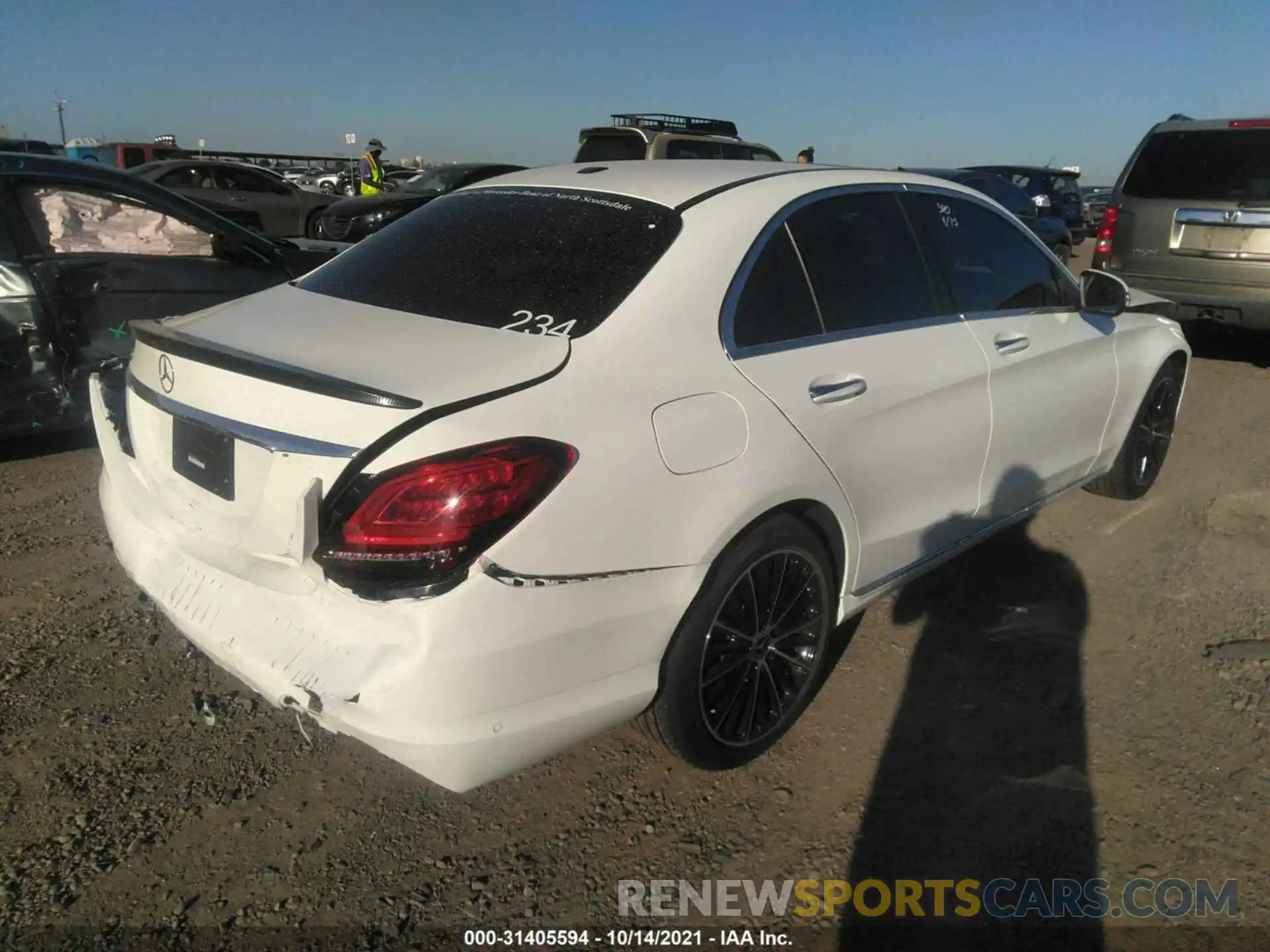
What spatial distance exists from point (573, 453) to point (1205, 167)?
7203mm

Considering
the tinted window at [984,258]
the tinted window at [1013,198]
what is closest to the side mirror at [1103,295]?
the tinted window at [984,258]

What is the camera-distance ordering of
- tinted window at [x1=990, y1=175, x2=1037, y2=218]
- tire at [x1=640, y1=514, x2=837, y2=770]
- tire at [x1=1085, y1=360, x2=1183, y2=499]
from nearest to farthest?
tire at [x1=640, y1=514, x2=837, y2=770], tire at [x1=1085, y1=360, x2=1183, y2=499], tinted window at [x1=990, y1=175, x2=1037, y2=218]

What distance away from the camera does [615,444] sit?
2.17 meters

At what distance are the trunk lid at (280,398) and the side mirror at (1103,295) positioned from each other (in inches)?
106

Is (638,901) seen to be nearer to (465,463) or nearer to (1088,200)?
(465,463)

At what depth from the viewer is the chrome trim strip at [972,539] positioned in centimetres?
311

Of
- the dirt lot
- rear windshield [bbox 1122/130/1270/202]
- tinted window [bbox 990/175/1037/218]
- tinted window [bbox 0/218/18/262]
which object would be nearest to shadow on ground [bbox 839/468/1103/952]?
the dirt lot

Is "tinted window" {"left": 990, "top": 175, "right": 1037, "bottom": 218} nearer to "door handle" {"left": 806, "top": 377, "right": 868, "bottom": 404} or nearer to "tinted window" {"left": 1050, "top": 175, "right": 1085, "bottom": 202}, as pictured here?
"tinted window" {"left": 1050, "top": 175, "right": 1085, "bottom": 202}

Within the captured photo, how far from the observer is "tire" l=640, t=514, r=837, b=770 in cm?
244

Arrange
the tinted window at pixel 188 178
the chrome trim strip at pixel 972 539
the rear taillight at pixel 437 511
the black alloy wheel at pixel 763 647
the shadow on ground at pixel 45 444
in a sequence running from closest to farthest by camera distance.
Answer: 1. the rear taillight at pixel 437 511
2. the black alloy wheel at pixel 763 647
3. the chrome trim strip at pixel 972 539
4. the shadow on ground at pixel 45 444
5. the tinted window at pixel 188 178

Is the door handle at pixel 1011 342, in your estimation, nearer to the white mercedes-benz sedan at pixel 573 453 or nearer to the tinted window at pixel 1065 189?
the white mercedes-benz sedan at pixel 573 453

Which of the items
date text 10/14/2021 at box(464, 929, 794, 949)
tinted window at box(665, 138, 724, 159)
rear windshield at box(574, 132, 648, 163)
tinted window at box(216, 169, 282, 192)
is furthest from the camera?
tinted window at box(216, 169, 282, 192)

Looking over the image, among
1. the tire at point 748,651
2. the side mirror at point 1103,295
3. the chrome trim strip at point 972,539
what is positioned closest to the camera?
the tire at point 748,651

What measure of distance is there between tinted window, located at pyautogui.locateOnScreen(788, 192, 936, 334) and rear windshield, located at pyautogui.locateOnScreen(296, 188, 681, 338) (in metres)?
0.49
